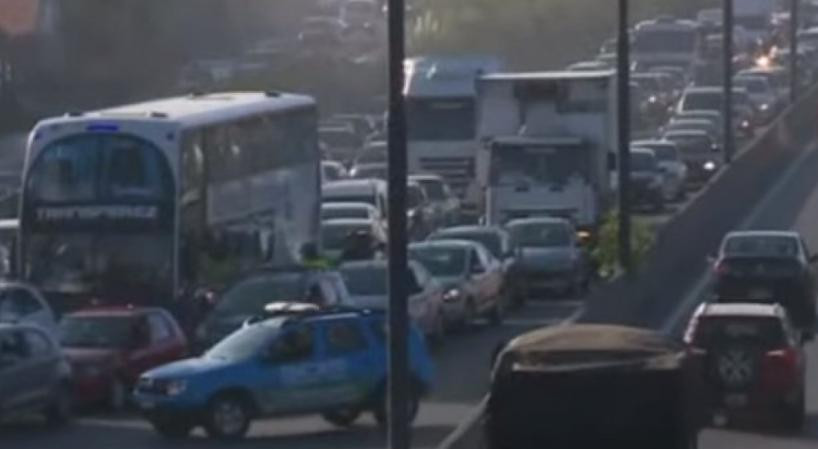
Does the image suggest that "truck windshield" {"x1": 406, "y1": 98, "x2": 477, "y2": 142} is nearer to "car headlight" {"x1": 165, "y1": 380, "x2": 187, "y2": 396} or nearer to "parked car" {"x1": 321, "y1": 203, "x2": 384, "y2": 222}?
"parked car" {"x1": 321, "y1": 203, "x2": 384, "y2": 222}

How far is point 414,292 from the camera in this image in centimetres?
3994

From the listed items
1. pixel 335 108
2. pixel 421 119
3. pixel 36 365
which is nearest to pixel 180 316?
pixel 36 365

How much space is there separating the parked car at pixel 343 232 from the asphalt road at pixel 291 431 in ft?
35.3

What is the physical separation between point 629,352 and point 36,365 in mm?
13381

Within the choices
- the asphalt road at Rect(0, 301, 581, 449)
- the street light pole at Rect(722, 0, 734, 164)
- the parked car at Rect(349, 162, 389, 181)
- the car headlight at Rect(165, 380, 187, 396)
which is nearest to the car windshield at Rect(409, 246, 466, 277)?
the asphalt road at Rect(0, 301, 581, 449)

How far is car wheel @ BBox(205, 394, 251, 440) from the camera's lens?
31375 millimetres

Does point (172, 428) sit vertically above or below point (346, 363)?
below

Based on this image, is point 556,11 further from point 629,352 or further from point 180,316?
point 629,352

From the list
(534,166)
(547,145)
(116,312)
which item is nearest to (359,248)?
(534,166)

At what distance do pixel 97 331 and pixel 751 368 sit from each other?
8.55 metres

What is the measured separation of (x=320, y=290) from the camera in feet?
127

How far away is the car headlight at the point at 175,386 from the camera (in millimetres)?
31234

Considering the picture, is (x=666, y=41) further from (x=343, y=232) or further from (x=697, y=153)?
(x=343, y=232)

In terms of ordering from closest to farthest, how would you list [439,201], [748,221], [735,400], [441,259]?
[735,400] < [441,259] < [748,221] < [439,201]
